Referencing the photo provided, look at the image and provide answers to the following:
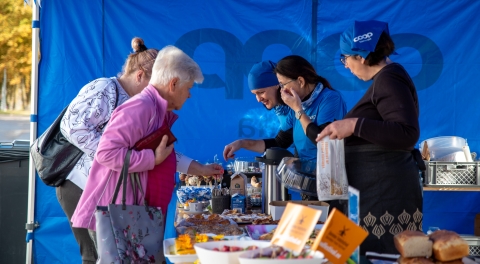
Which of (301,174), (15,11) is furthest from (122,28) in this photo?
(15,11)

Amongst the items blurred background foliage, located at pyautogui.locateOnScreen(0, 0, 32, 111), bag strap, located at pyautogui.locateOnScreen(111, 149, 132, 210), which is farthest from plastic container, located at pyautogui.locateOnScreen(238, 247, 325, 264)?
blurred background foliage, located at pyautogui.locateOnScreen(0, 0, 32, 111)

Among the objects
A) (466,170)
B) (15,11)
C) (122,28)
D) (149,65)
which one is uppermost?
(15,11)

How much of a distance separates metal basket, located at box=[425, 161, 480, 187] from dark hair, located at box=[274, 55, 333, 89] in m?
1.88

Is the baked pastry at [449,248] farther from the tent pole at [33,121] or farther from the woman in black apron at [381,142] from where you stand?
the tent pole at [33,121]

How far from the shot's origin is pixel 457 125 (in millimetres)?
5191

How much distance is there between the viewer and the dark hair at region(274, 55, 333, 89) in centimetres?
320

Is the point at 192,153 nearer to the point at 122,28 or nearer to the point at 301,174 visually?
the point at 122,28

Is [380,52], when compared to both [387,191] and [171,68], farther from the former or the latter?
[171,68]

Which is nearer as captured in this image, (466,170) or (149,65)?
(149,65)

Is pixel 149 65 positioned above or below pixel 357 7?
below

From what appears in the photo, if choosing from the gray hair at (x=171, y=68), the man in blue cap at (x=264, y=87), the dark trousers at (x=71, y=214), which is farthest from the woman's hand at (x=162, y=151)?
the man in blue cap at (x=264, y=87)

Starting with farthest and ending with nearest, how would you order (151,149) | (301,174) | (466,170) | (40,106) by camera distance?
(40,106), (466,170), (301,174), (151,149)

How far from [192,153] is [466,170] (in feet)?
7.57

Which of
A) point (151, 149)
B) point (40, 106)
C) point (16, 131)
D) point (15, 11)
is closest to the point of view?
point (151, 149)
